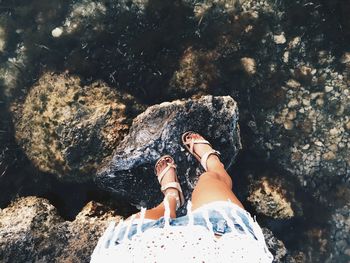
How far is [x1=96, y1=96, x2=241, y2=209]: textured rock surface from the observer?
4.20 m

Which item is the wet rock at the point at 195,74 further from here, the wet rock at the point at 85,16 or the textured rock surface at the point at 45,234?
the textured rock surface at the point at 45,234

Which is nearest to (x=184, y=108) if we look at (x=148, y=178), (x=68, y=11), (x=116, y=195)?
(x=148, y=178)

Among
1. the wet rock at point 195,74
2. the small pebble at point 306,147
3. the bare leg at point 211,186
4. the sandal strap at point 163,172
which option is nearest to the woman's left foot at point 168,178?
the sandal strap at point 163,172

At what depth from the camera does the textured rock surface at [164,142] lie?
4.20m

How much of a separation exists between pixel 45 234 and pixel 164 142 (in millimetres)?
1722

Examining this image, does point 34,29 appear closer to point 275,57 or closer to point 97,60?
point 97,60

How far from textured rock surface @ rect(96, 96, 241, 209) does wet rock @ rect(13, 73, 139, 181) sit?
306 mm

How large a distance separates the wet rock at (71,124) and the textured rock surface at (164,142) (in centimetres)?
31

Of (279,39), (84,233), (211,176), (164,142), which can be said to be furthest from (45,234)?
(279,39)

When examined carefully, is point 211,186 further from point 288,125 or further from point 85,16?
point 85,16

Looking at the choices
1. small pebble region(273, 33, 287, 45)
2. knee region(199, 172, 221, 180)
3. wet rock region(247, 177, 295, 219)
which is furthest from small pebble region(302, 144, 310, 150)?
knee region(199, 172, 221, 180)

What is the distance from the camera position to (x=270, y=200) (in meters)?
4.89

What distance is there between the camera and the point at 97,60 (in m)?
5.04

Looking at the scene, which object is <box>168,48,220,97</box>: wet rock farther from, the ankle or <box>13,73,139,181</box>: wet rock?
the ankle
